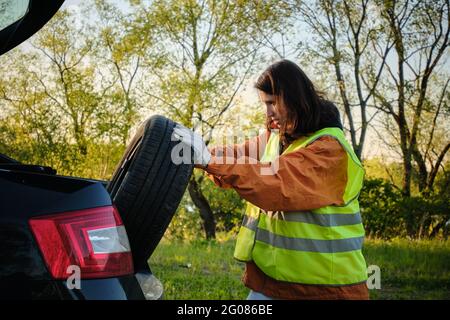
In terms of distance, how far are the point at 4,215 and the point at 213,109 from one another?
12804 mm

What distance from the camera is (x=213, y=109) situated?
14102 millimetres

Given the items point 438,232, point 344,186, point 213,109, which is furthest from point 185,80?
point 344,186

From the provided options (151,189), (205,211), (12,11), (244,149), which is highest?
(12,11)

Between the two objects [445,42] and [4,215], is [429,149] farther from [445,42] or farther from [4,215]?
[4,215]

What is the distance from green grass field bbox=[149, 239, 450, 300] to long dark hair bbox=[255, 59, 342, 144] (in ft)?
10.7

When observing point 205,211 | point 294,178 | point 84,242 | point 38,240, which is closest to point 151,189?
point 84,242

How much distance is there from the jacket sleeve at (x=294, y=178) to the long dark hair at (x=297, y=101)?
16 cm

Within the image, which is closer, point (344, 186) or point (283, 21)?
point (344, 186)

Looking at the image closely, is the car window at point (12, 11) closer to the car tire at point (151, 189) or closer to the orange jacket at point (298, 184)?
the car tire at point (151, 189)

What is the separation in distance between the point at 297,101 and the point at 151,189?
2.80 ft

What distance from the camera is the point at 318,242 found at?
2.05 metres

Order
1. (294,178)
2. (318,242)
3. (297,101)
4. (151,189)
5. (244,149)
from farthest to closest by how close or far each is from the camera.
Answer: (244,149) < (297,101) < (318,242) < (294,178) < (151,189)

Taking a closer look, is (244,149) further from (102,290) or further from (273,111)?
(102,290)
